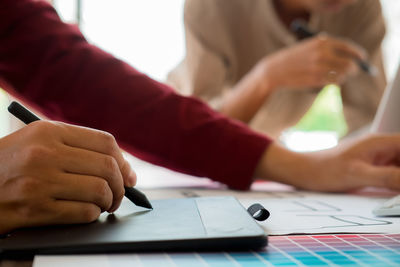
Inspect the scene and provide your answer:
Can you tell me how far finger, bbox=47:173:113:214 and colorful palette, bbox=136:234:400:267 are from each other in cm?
7

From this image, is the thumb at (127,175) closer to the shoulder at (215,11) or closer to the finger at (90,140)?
the finger at (90,140)

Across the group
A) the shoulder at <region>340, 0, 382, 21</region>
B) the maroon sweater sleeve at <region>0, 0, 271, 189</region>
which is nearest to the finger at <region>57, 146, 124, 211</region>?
the maroon sweater sleeve at <region>0, 0, 271, 189</region>

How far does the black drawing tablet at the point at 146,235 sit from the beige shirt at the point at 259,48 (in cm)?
81

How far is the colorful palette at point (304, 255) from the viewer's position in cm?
20

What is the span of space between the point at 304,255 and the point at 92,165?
15 cm

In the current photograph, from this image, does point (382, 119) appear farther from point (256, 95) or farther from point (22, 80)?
point (22, 80)

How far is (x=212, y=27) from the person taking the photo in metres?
1.14

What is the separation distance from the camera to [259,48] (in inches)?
47.9

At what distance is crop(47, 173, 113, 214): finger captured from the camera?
0.86ft

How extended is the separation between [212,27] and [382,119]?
64 cm

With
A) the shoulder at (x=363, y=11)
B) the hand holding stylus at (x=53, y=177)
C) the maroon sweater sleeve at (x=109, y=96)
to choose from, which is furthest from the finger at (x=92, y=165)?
the shoulder at (x=363, y=11)

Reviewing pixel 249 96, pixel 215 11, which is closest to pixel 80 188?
pixel 249 96

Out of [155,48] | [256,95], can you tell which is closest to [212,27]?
[256,95]

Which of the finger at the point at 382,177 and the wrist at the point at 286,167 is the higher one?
the wrist at the point at 286,167
